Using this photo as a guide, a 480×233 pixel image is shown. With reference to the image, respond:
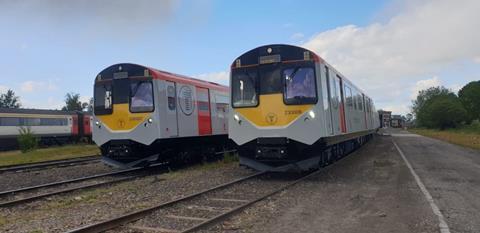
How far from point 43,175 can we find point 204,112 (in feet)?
19.9

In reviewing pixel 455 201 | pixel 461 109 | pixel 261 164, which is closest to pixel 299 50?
pixel 261 164

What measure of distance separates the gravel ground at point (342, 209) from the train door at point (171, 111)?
519 cm

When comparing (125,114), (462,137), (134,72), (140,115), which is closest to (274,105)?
(140,115)

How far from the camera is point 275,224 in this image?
7.29 m

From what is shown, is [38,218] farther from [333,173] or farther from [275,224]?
[333,173]

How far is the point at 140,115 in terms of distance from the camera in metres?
14.8

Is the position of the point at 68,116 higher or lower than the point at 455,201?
higher

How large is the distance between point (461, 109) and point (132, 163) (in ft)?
253

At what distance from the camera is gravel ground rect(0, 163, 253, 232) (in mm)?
7588

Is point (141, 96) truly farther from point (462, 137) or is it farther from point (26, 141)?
point (462, 137)

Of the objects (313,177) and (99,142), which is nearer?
(313,177)

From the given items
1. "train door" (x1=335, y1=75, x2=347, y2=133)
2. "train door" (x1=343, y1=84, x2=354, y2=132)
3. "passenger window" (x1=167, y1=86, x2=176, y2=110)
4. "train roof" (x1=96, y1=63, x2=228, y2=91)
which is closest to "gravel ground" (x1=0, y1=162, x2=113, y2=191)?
"train roof" (x1=96, y1=63, x2=228, y2=91)

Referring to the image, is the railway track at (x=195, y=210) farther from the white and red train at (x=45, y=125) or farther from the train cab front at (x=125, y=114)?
the white and red train at (x=45, y=125)

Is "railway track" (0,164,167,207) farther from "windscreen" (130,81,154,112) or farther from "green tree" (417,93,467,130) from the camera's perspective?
"green tree" (417,93,467,130)
